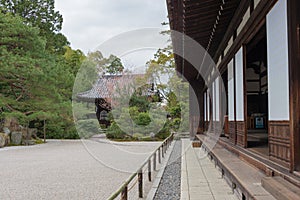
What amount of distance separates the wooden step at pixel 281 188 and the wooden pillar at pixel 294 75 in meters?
0.14

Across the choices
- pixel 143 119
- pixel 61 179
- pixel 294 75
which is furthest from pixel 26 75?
pixel 294 75

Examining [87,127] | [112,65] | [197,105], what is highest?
[112,65]

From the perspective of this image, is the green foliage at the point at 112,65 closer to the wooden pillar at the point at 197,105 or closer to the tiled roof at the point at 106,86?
the tiled roof at the point at 106,86

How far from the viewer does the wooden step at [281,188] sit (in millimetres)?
1898

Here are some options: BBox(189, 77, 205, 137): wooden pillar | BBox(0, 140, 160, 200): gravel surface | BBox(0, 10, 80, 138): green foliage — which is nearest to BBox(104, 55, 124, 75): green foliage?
BBox(0, 10, 80, 138): green foliage

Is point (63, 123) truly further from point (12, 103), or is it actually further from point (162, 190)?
point (162, 190)

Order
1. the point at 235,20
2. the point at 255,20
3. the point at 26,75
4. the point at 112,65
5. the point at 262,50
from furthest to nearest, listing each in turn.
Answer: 1. the point at 112,65
2. the point at 26,75
3. the point at 262,50
4. the point at 235,20
5. the point at 255,20

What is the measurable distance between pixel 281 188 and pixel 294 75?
0.71 meters

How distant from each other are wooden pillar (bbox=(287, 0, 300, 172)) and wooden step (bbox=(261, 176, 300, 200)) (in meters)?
0.14

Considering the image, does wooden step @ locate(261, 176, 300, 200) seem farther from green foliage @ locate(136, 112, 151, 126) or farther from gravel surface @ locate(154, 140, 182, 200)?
green foliage @ locate(136, 112, 151, 126)

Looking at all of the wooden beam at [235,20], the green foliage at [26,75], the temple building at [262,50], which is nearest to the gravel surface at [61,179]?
the temple building at [262,50]

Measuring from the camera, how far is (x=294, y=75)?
2.09 meters

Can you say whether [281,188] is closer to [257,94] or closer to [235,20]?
[235,20]

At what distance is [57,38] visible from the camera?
21.1 metres
